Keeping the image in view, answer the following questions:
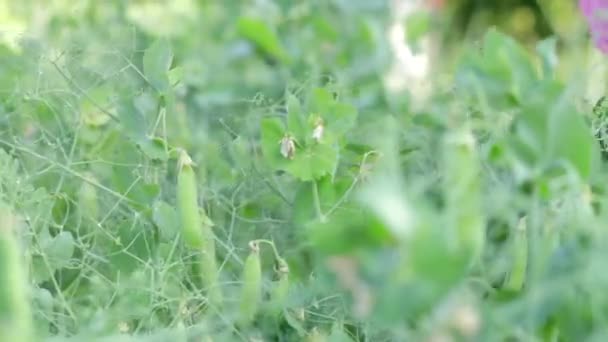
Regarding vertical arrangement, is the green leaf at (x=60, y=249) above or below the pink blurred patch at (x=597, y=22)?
below

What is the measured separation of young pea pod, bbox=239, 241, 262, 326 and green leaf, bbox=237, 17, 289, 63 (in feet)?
1.95

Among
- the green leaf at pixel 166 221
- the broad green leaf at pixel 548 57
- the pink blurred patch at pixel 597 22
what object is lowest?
the green leaf at pixel 166 221

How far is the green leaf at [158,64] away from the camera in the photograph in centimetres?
71

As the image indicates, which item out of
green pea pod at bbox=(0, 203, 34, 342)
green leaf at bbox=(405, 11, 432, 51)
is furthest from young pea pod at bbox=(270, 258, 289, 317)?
green leaf at bbox=(405, 11, 432, 51)

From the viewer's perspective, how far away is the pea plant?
1.08 ft

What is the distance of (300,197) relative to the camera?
66cm

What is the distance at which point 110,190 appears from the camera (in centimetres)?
69

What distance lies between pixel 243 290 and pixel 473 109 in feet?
0.74

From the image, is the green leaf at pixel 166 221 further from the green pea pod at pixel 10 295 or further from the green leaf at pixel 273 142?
the green pea pod at pixel 10 295

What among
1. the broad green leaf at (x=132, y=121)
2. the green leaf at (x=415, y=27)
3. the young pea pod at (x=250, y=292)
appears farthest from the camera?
the green leaf at (x=415, y=27)

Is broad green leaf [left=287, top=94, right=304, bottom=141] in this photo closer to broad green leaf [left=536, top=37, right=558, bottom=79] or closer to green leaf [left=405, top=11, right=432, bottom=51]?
broad green leaf [left=536, top=37, right=558, bottom=79]

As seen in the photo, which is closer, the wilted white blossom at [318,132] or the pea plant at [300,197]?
the pea plant at [300,197]

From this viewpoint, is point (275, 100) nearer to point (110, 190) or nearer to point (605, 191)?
point (110, 190)

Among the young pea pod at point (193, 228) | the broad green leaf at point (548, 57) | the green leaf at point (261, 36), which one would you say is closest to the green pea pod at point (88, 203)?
the young pea pod at point (193, 228)
